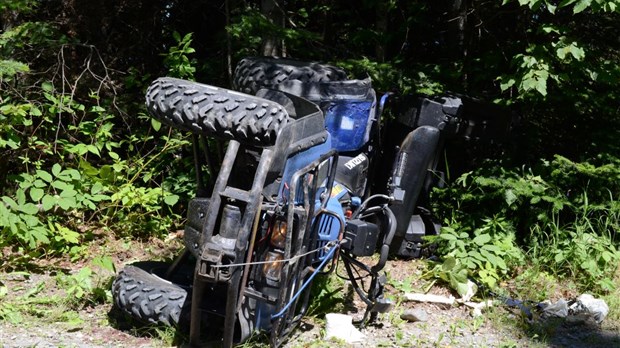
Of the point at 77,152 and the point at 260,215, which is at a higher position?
the point at 260,215

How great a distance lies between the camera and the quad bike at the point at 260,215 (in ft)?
13.3

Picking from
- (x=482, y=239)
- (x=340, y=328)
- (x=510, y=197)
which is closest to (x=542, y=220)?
(x=510, y=197)

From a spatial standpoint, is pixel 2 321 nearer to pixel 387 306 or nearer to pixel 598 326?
pixel 387 306

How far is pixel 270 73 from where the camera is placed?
17.9 feet

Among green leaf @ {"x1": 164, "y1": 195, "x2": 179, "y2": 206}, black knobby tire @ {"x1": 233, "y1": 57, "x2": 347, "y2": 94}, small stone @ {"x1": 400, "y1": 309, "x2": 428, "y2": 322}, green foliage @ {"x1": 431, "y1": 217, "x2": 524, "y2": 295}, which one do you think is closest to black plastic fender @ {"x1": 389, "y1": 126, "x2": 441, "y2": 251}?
green foliage @ {"x1": 431, "y1": 217, "x2": 524, "y2": 295}

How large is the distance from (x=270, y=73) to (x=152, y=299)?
1818 millimetres

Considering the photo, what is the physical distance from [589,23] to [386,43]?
187 centimetres

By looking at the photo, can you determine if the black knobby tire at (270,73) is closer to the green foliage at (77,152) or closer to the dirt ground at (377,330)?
the green foliage at (77,152)

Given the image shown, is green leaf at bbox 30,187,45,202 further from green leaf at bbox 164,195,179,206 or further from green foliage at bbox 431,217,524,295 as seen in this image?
green foliage at bbox 431,217,524,295

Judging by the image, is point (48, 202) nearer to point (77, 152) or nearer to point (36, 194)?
point (36, 194)

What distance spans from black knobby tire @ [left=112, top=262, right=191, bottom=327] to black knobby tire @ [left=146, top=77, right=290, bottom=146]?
0.98 m

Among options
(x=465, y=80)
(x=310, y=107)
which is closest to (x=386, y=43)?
(x=465, y=80)

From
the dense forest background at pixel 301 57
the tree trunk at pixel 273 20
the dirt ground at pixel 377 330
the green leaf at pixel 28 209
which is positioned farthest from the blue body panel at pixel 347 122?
the green leaf at pixel 28 209

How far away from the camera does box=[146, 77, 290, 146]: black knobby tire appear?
4102 mm
